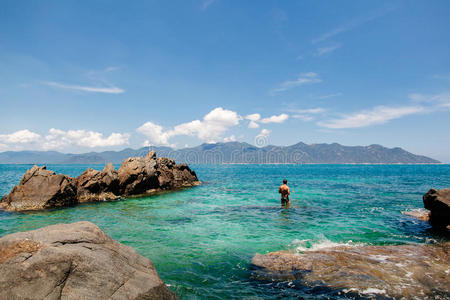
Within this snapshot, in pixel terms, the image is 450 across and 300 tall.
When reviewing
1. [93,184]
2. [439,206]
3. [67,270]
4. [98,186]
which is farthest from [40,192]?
[439,206]

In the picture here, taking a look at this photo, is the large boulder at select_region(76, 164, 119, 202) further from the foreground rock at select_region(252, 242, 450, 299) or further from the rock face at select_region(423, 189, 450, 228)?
the rock face at select_region(423, 189, 450, 228)

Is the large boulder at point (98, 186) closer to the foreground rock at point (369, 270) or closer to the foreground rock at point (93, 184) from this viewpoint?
the foreground rock at point (93, 184)

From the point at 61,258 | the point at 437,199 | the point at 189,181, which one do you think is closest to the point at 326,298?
the point at 61,258

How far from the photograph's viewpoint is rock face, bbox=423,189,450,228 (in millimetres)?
15602

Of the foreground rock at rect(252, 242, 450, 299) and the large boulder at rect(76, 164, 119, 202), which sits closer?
the foreground rock at rect(252, 242, 450, 299)

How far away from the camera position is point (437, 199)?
15.9 metres

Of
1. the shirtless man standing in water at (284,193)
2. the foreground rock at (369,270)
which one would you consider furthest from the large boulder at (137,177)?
the foreground rock at (369,270)

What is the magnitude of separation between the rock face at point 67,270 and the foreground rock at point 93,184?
22.7 meters

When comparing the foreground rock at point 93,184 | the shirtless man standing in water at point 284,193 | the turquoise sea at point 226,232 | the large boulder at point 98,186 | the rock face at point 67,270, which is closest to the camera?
the rock face at point 67,270

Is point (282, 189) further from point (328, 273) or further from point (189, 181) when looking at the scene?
point (189, 181)

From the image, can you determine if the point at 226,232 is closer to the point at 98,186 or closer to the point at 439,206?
the point at 439,206

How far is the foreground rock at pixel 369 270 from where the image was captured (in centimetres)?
770

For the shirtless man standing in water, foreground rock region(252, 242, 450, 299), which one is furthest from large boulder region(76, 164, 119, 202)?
foreground rock region(252, 242, 450, 299)

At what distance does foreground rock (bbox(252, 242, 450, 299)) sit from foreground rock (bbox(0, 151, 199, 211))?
24.0 meters
